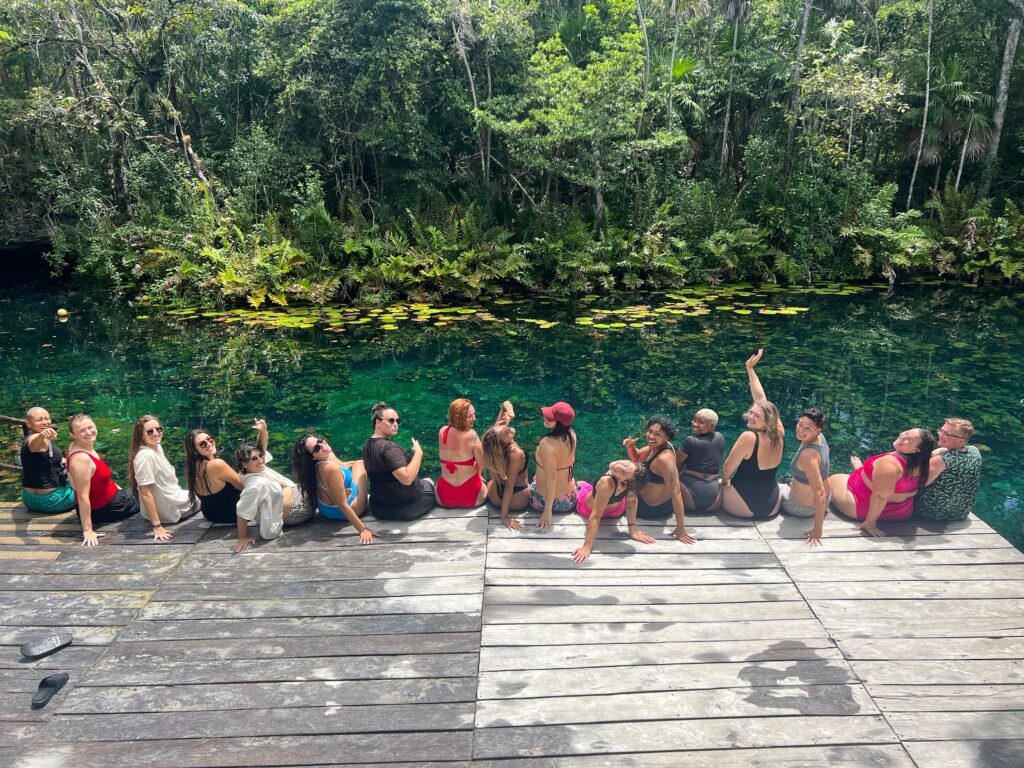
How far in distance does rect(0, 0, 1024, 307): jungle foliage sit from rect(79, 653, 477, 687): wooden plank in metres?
12.5

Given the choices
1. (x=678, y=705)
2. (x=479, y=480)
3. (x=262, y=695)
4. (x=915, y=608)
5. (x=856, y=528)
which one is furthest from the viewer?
(x=479, y=480)

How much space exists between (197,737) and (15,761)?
81 centimetres

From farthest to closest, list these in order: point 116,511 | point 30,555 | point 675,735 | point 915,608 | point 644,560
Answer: point 116,511, point 30,555, point 644,560, point 915,608, point 675,735

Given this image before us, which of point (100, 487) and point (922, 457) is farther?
point (100, 487)

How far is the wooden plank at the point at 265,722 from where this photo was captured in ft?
11.5

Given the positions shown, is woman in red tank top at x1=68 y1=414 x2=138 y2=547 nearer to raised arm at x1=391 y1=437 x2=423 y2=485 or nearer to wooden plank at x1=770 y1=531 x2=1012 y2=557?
raised arm at x1=391 y1=437 x2=423 y2=485

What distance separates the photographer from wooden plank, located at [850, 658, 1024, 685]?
150 inches

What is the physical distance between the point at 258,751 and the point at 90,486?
3.12 metres

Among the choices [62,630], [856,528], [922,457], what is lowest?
[62,630]

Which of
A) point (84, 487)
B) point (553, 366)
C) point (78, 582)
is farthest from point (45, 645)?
point (553, 366)

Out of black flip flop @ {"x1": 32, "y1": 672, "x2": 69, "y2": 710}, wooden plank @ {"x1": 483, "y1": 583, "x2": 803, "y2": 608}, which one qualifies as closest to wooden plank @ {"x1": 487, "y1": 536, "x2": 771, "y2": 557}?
wooden plank @ {"x1": 483, "y1": 583, "x2": 803, "y2": 608}

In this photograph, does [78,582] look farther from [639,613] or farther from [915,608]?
[915,608]

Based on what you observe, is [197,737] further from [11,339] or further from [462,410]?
[11,339]

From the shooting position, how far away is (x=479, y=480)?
579 centimetres
